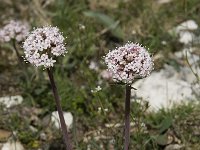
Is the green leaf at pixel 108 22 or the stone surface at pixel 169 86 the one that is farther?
the green leaf at pixel 108 22

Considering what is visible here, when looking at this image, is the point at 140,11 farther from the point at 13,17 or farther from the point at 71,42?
the point at 13,17

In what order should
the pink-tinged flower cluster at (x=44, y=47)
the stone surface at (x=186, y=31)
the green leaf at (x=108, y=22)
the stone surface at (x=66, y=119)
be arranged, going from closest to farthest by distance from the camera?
the pink-tinged flower cluster at (x=44, y=47)
the stone surface at (x=66, y=119)
the stone surface at (x=186, y=31)
the green leaf at (x=108, y=22)

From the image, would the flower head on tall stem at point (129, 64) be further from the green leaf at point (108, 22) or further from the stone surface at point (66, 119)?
the green leaf at point (108, 22)

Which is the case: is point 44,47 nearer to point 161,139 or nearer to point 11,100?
point 161,139

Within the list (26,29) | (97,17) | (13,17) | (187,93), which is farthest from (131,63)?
(13,17)

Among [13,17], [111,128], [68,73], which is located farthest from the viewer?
[13,17]

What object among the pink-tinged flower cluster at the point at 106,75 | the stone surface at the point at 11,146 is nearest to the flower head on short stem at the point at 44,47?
the stone surface at the point at 11,146
